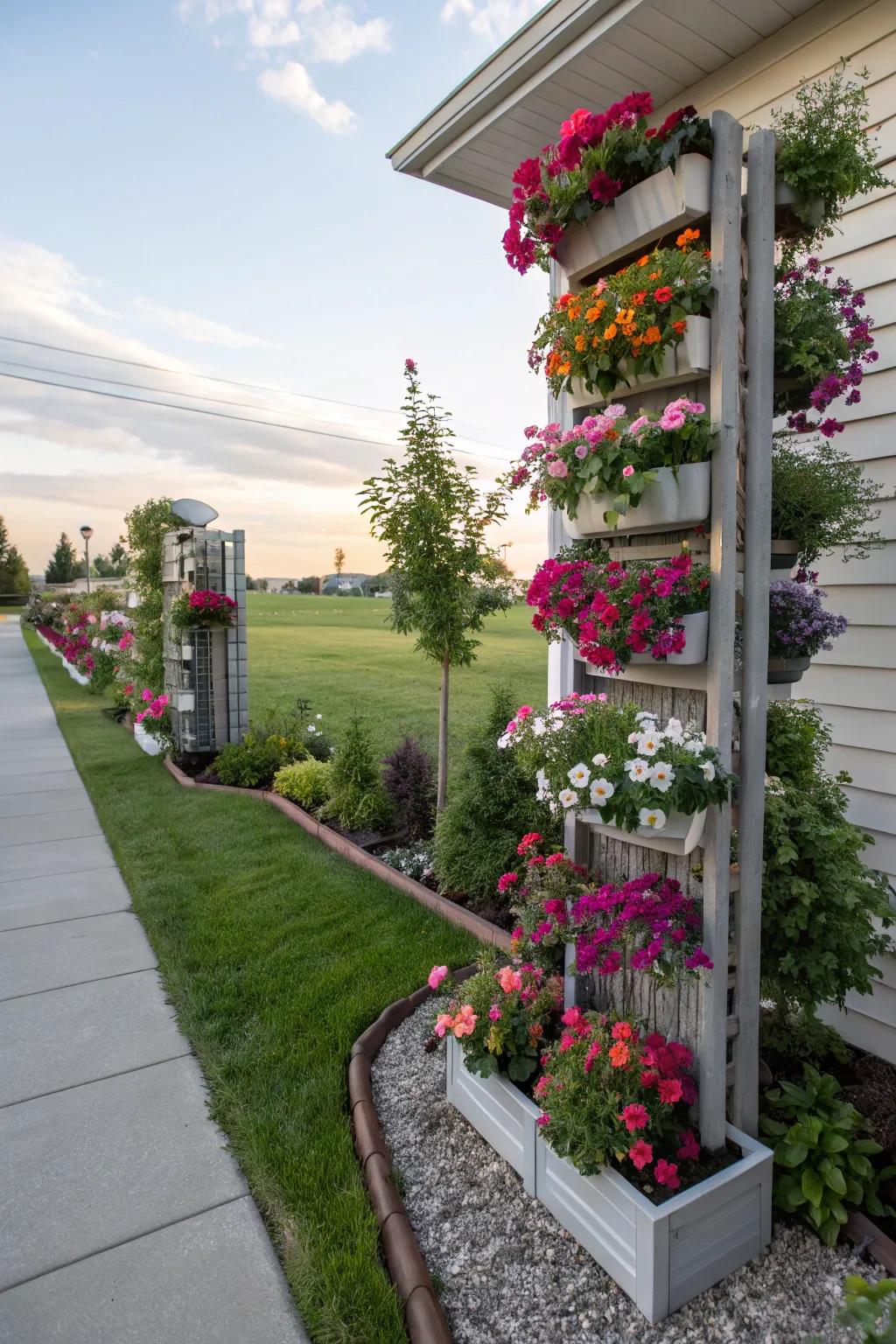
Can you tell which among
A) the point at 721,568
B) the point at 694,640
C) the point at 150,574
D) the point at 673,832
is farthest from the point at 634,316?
the point at 150,574

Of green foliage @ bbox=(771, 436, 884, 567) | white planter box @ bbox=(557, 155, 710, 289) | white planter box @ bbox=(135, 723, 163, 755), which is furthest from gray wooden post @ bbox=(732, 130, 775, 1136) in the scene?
white planter box @ bbox=(135, 723, 163, 755)

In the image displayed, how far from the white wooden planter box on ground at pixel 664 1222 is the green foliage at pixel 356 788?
2749 mm

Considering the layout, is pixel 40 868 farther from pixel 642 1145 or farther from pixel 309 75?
pixel 309 75

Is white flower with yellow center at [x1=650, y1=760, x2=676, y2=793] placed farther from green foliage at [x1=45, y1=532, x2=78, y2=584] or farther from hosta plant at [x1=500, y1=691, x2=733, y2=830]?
green foliage at [x1=45, y1=532, x2=78, y2=584]

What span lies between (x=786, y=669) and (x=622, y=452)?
86 cm

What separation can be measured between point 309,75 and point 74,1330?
7903mm

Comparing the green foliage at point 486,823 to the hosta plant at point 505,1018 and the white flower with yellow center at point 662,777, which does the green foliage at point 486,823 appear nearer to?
the hosta plant at point 505,1018

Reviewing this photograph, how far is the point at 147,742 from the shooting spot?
6.77 m

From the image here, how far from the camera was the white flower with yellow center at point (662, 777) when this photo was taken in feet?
4.86

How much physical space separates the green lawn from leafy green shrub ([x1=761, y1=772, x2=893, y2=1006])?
4.10 feet

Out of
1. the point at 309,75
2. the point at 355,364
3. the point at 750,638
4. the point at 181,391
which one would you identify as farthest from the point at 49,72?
the point at 181,391

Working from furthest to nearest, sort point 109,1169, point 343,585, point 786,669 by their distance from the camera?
point 343,585, point 786,669, point 109,1169

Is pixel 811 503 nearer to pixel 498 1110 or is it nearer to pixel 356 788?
pixel 498 1110

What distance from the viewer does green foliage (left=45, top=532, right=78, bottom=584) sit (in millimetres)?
49156
